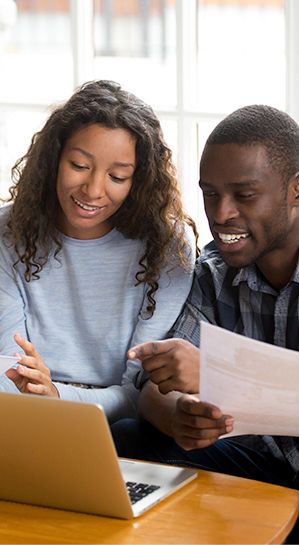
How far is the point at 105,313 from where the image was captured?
7.86 feet

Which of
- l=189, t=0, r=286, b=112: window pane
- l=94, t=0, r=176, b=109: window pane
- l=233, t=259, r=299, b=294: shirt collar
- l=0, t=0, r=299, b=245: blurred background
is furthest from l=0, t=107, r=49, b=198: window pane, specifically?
l=233, t=259, r=299, b=294: shirt collar

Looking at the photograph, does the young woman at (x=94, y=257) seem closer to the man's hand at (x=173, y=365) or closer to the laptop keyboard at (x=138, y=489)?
the man's hand at (x=173, y=365)

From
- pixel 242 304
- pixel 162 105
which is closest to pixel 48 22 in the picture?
pixel 162 105

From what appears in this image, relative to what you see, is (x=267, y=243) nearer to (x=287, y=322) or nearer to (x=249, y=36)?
(x=287, y=322)

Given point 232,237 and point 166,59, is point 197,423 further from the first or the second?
point 166,59

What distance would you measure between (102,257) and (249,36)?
1.04 metres

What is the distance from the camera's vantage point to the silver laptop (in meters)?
1.52

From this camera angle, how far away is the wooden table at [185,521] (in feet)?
4.94

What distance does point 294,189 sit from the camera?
2.05m

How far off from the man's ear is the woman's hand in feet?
1.80

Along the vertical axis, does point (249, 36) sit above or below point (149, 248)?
above

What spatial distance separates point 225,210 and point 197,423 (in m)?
0.42

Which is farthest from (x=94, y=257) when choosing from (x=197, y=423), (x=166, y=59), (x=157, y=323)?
(x=166, y=59)

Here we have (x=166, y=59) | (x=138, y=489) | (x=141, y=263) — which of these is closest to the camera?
(x=138, y=489)
